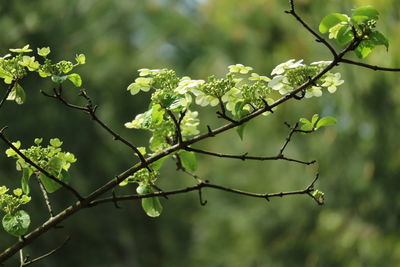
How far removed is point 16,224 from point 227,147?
4.74m

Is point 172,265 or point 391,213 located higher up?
point 172,265

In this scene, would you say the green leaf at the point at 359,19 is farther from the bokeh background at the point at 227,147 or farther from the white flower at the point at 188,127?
the bokeh background at the point at 227,147

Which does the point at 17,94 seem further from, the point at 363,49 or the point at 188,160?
the point at 363,49

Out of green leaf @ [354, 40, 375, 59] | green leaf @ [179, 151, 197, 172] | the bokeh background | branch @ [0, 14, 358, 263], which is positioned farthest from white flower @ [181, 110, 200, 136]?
the bokeh background

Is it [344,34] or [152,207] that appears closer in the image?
[344,34]

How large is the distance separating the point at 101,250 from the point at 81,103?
130 centimetres

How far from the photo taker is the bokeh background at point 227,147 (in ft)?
13.2

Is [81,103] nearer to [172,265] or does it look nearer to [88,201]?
[172,265]

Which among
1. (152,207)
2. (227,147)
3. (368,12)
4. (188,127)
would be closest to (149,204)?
(152,207)

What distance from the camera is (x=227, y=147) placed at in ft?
17.9

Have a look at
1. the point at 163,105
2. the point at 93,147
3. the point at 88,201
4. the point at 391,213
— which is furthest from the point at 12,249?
the point at 93,147

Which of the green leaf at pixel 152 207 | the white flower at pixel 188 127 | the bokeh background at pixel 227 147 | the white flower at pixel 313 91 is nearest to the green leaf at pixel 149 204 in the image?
the green leaf at pixel 152 207

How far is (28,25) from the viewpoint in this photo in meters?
4.52

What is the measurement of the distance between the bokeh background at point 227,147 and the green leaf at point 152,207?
2.52 m
